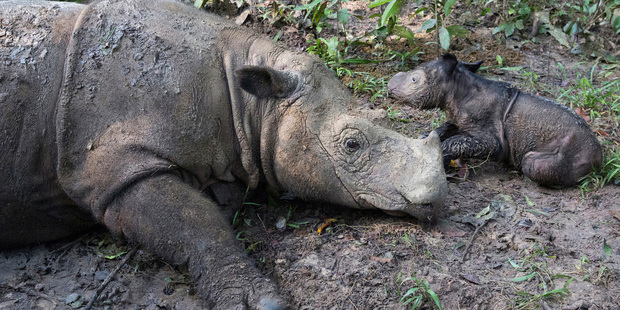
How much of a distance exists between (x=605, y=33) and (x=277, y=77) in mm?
5759

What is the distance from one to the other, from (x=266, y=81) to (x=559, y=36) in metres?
5.04

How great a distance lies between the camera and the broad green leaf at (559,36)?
7.32 meters

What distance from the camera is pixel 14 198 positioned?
3.88 meters

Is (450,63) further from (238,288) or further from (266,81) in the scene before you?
(238,288)

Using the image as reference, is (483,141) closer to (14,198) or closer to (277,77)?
(277,77)

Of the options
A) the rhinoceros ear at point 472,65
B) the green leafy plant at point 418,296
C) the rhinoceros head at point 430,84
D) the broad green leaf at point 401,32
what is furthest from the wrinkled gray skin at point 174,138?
the broad green leaf at point 401,32

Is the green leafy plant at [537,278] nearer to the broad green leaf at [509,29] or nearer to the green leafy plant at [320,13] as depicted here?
the green leafy plant at [320,13]

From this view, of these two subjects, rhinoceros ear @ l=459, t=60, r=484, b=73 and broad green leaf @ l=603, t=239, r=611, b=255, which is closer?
broad green leaf @ l=603, t=239, r=611, b=255

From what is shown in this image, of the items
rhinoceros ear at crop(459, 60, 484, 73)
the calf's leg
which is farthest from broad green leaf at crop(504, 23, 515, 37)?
the calf's leg

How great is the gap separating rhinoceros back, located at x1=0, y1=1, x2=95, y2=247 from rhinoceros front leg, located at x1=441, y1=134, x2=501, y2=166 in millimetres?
3308

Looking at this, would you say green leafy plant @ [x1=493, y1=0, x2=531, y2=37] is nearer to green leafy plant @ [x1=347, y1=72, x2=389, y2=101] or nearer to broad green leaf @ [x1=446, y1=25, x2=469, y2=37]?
broad green leaf @ [x1=446, y1=25, x2=469, y2=37]

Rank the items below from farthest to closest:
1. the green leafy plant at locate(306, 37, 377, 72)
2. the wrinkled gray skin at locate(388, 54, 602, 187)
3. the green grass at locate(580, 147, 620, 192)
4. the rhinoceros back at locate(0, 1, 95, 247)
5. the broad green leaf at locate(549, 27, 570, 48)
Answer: the broad green leaf at locate(549, 27, 570, 48) < the green leafy plant at locate(306, 37, 377, 72) < the wrinkled gray skin at locate(388, 54, 602, 187) < the green grass at locate(580, 147, 620, 192) < the rhinoceros back at locate(0, 1, 95, 247)

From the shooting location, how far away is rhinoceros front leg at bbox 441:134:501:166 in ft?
17.4

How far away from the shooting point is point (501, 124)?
5.64 metres
